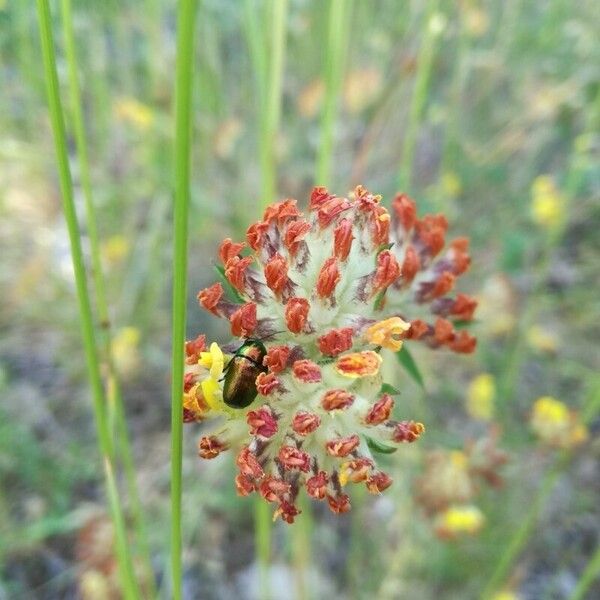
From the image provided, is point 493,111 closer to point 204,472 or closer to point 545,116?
point 545,116

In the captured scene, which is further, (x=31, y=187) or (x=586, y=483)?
(x=31, y=187)

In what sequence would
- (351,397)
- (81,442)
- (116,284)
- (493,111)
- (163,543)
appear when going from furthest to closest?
(493,111) < (116,284) < (81,442) < (163,543) < (351,397)

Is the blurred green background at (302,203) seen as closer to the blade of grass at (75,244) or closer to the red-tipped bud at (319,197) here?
the red-tipped bud at (319,197)

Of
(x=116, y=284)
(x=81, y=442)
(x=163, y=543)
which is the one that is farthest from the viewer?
(x=116, y=284)

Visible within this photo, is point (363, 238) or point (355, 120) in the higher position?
point (355, 120)

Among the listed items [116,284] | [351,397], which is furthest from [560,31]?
[351,397]

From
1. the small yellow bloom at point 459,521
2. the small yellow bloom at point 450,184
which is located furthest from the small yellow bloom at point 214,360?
the small yellow bloom at point 450,184

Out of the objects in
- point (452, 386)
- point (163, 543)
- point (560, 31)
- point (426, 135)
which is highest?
point (560, 31)

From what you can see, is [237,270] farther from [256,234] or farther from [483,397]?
[483,397]
